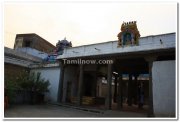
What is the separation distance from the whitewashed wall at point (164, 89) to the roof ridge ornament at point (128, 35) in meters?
2.73

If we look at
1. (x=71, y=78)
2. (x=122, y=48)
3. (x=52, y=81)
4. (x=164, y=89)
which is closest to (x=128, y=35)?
(x=122, y=48)

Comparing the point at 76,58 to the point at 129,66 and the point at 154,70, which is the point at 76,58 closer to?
the point at 129,66

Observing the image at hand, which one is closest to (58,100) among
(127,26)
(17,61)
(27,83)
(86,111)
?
(27,83)

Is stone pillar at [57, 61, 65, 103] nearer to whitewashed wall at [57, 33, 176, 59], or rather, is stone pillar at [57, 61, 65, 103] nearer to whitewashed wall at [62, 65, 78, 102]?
whitewashed wall at [62, 65, 78, 102]

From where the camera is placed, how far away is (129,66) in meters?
17.9

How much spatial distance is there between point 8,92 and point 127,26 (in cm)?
971

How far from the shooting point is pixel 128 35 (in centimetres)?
1430

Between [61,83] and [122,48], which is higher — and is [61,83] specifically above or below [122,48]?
below

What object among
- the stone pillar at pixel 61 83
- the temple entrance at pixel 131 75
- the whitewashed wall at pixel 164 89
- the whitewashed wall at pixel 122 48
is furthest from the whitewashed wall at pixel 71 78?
the whitewashed wall at pixel 164 89

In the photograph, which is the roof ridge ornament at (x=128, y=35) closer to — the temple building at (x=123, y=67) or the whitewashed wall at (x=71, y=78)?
the temple building at (x=123, y=67)

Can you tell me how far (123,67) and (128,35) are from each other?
450 cm

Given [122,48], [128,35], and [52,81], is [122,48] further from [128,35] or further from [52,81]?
[52,81]

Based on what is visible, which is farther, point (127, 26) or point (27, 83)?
point (27, 83)

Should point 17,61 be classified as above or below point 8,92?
above
